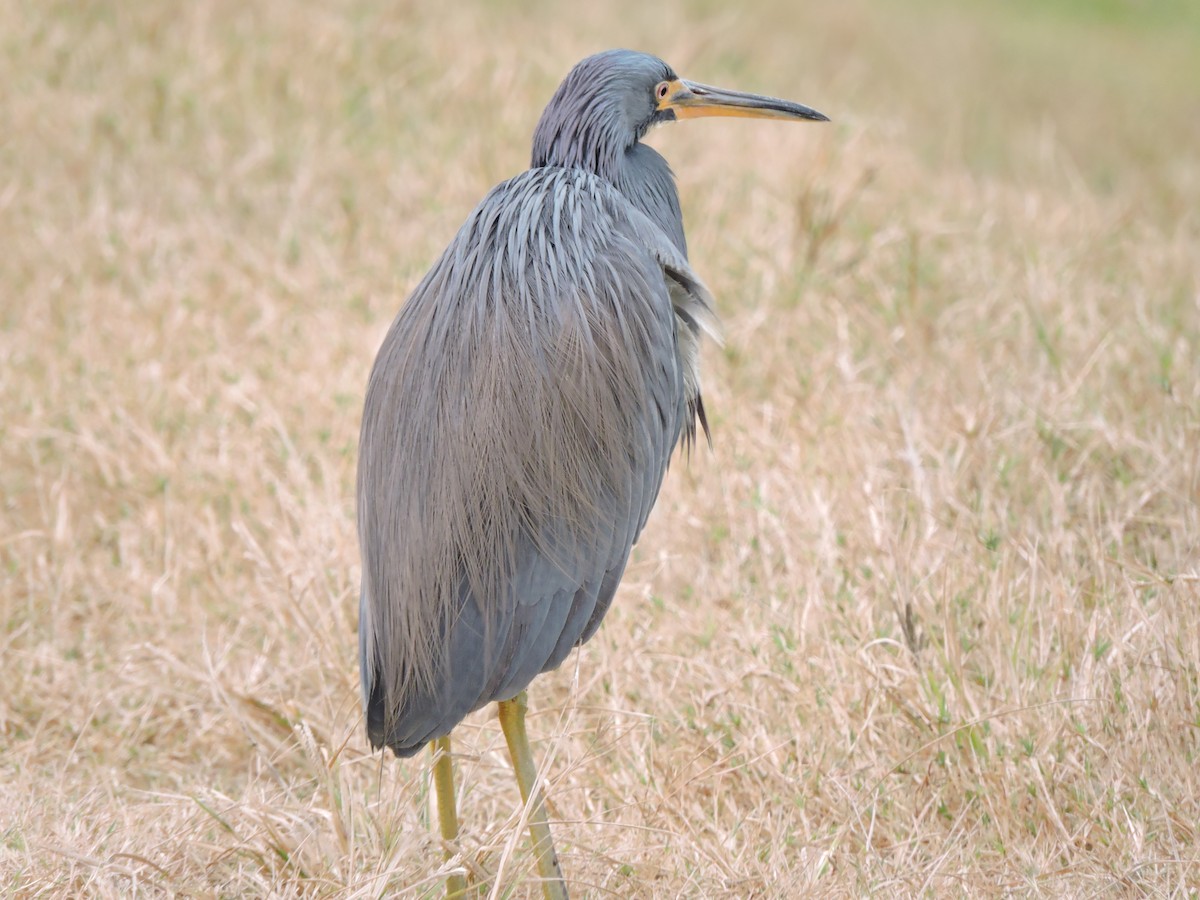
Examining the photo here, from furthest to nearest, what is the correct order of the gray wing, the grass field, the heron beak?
1. the heron beak
2. the grass field
3. the gray wing

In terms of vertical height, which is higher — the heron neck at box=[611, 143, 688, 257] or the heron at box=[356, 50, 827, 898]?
the heron neck at box=[611, 143, 688, 257]

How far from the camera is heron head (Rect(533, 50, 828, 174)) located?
3.14 metres

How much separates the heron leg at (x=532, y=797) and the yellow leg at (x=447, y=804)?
0.14 meters

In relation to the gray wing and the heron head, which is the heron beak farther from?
the gray wing

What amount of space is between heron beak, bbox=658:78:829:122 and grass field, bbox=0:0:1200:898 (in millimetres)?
1123

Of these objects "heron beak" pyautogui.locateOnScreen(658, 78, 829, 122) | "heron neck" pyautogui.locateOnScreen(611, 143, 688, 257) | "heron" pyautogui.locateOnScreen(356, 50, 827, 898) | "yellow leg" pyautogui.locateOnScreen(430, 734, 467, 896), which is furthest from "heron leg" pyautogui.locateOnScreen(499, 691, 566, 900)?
"heron beak" pyautogui.locateOnScreen(658, 78, 829, 122)

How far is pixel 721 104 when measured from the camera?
3.50 m

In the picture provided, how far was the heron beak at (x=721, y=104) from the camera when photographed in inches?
135

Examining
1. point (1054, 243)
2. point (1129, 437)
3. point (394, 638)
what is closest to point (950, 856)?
point (394, 638)

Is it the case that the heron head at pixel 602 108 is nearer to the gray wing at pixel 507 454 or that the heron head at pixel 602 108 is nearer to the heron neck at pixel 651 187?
the heron neck at pixel 651 187

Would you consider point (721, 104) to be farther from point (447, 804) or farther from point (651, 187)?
point (447, 804)

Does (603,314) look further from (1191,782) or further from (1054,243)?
(1054,243)

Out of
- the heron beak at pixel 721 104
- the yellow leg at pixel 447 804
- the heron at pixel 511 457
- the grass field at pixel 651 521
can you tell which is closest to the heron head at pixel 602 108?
the heron beak at pixel 721 104

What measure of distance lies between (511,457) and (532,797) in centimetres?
67
